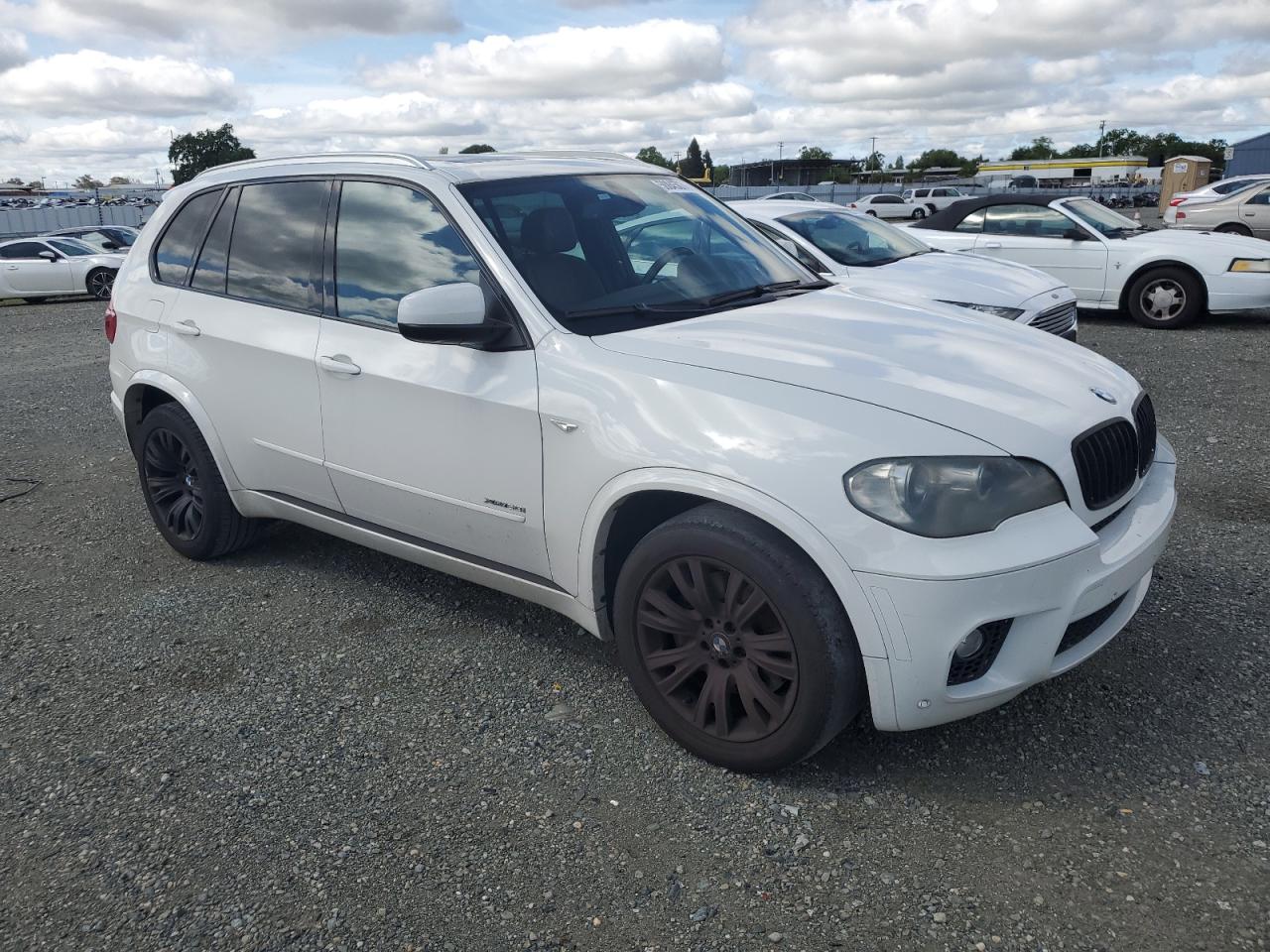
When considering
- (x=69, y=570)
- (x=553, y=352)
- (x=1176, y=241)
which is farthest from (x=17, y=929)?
(x=1176, y=241)

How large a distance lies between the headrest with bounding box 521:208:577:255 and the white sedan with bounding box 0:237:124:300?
18.0 meters

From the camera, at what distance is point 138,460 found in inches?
189

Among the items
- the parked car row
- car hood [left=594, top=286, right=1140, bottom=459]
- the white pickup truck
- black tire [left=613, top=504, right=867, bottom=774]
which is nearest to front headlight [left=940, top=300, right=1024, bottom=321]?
car hood [left=594, top=286, right=1140, bottom=459]

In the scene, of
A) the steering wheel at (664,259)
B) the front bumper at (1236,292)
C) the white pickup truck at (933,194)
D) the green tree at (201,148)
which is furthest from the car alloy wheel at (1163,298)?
the green tree at (201,148)

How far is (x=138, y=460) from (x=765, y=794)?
3.55 meters

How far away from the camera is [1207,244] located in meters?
10.5

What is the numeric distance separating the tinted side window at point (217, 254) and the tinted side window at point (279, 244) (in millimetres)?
54

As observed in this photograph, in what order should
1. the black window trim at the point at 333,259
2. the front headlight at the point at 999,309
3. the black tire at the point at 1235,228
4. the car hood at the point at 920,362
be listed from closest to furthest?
the car hood at the point at 920,362
the black window trim at the point at 333,259
the front headlight at the point at 999,309
the black tire at the point at 1235,228

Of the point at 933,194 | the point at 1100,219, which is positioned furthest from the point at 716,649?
the point at 933,194

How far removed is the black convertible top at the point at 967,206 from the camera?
10.9 metres

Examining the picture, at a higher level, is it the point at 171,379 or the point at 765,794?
the point at 171,379

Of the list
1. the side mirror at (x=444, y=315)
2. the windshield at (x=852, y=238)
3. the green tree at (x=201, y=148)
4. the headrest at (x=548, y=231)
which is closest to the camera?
the side mirror at (x=444, y=315)

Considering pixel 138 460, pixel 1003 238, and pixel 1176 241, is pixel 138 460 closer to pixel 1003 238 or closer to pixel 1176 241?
pixel 1003 238

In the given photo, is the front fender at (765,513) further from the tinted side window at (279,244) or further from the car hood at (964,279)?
the car hood at (964,279)
